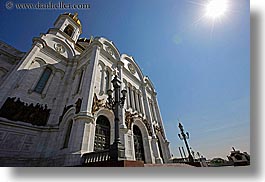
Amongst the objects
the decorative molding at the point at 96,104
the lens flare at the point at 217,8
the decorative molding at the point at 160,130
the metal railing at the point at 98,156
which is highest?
the lens flare at the point at 217,8

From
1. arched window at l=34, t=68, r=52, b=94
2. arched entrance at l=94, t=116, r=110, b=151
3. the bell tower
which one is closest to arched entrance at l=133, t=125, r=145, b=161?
arched entrance at l=94, t=116, r=110, b=151

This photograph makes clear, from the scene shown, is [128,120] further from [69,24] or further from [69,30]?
[69,24]

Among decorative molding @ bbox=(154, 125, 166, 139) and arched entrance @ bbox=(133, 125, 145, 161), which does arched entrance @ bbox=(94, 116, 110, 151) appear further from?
decorative molding @ bbox=(154, 125, 166, 139)

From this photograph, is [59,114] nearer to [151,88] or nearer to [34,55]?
[34,55]

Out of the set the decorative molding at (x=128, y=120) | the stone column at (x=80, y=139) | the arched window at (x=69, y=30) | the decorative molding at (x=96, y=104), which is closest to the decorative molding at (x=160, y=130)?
the decorative molding at (x=128, y=120)

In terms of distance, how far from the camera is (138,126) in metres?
5.98

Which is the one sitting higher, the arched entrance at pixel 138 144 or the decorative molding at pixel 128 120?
the decorative molding at pixel 128 120

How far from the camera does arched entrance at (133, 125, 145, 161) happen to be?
5164 mm

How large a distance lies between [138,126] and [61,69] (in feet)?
14.1

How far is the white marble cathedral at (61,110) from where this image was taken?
334cm

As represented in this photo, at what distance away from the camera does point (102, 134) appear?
4168mm

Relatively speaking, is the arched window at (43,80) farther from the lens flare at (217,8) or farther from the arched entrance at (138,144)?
the lens flare at (217,8)

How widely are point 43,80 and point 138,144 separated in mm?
4600

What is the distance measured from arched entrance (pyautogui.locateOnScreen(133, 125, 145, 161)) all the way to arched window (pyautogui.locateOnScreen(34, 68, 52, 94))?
4.03 meters
